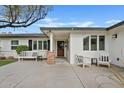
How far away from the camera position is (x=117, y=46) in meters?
18.7

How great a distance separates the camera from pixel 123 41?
56.5ft

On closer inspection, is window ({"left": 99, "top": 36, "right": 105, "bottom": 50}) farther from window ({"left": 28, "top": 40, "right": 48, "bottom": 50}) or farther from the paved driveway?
window ({"left": 28, "top": 40, "right": 48, "bottom": 50})

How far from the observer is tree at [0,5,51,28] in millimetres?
13759

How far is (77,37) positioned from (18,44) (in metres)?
12.2

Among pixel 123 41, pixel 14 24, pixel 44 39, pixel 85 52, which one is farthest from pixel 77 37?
pixel 44 39

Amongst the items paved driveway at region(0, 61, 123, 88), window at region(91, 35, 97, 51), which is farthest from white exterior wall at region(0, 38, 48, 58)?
paved driveway at region(0, 61, 123, 88)

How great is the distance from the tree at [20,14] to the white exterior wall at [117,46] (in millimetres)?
5632

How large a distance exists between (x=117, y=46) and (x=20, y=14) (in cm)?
791

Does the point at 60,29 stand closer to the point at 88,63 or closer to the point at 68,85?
the point at 88,63

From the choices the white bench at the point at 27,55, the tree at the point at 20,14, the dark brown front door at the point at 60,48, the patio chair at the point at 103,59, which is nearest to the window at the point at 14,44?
the white bench at the point at 27,55

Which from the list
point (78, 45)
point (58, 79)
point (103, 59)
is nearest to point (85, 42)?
point (78, 45)

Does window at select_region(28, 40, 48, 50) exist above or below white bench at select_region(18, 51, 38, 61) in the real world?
above

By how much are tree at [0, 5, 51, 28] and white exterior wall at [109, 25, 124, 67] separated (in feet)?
18.5
